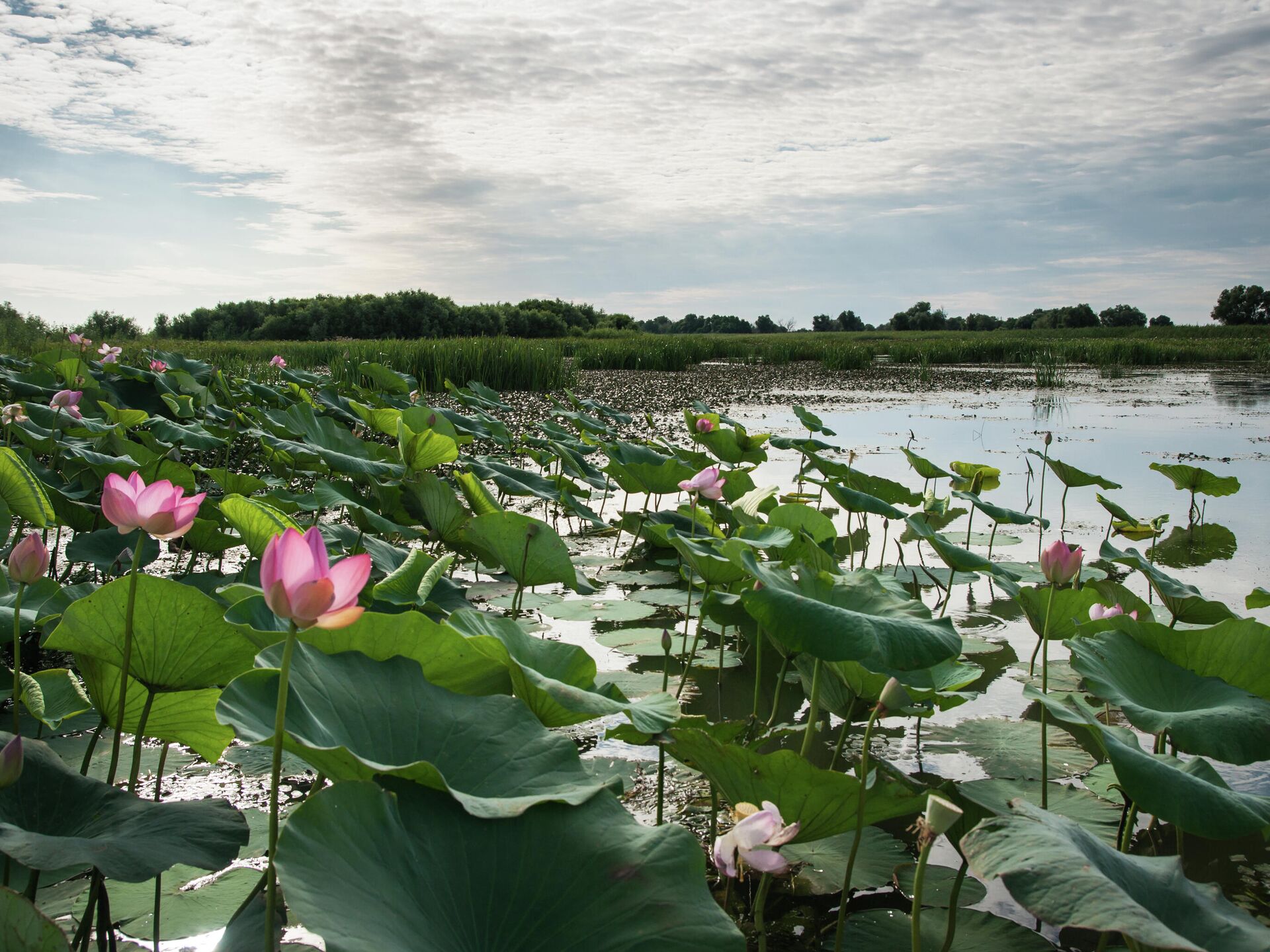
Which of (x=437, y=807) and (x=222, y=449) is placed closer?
(x=437, y=807)

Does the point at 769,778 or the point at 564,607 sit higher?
the point at 769,778

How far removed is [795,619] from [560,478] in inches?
85.0

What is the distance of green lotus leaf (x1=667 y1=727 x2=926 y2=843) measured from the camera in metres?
0.93

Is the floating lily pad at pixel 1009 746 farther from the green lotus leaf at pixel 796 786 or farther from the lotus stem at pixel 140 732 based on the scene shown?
the lotus stem at pixel 140 732

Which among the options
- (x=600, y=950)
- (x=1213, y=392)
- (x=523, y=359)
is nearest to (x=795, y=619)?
(x=600, y=950)

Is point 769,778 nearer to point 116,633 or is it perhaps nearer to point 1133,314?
point 116,633

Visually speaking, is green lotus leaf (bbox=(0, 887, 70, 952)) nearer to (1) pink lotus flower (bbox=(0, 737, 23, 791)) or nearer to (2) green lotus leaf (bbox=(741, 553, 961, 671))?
(1) pink lotus flower (bbox=(0, 737, 23, 791))

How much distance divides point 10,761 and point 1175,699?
58.0 inches

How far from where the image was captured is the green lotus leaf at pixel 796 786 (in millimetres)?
926

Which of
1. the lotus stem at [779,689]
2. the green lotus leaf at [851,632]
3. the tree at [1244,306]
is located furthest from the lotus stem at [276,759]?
the tree at [1244,306]

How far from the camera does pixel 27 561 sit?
954mm

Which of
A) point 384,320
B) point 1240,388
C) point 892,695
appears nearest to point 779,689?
point 892,695

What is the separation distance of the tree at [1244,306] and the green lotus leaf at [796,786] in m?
45.9

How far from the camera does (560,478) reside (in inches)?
127
